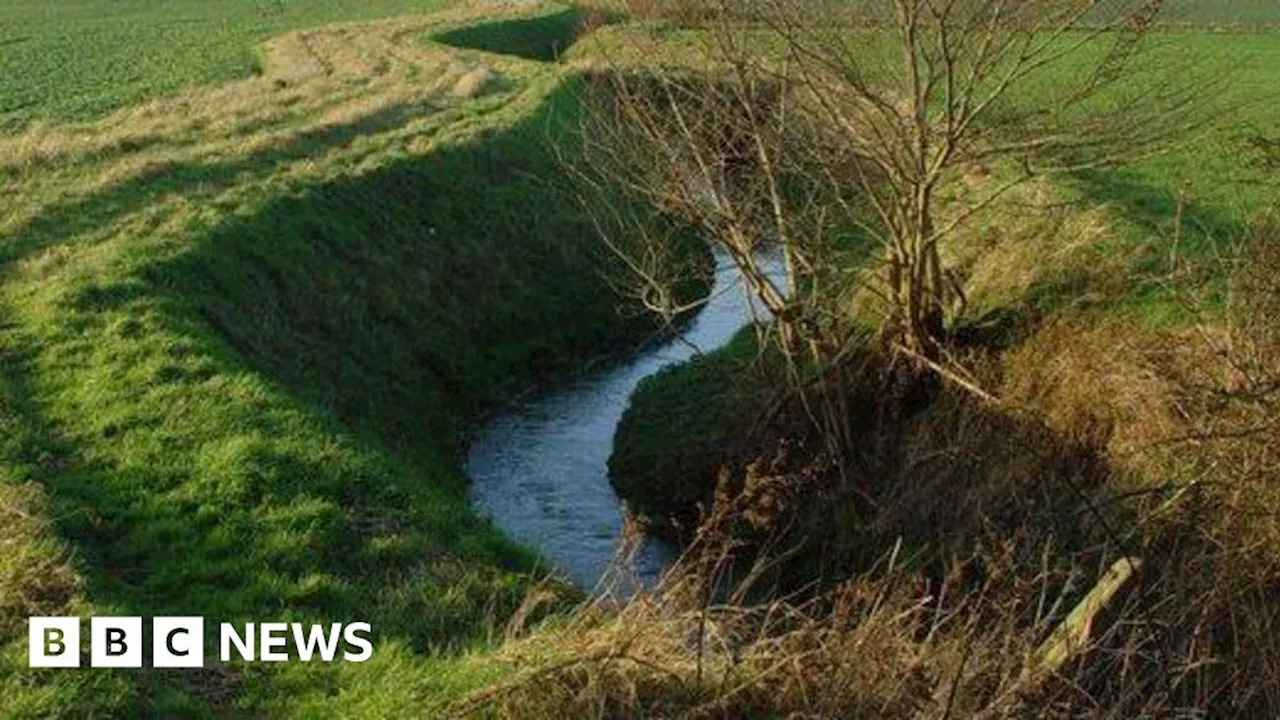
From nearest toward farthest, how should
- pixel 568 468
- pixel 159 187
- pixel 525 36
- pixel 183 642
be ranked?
pixel 183 642, pixel 568 468, pixel 159 187, pixel 525 36

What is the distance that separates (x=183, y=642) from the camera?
34.5ft

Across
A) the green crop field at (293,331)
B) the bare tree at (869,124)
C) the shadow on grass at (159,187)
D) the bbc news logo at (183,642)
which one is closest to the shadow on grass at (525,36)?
the green crop field at (293,331)

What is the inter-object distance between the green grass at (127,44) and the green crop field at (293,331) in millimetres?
355

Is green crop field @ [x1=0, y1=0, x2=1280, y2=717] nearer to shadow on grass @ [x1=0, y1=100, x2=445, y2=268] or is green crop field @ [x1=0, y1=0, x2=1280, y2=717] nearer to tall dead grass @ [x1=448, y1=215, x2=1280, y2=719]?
shadow on grass @ [x1=0, y1=100, x2=445, y2=268]

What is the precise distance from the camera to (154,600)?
36.7 ft

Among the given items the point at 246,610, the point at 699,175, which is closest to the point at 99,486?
the point at 246,610

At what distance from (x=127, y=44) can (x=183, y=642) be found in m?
40.0

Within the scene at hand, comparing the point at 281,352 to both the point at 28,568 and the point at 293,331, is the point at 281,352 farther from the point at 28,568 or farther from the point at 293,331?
the point at 28,568

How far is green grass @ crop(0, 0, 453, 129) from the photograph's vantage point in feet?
115

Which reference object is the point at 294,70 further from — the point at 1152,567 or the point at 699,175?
the point at 1152,567

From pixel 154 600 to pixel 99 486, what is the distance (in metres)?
2.12

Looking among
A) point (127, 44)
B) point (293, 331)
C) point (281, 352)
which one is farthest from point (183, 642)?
point (127, 44)

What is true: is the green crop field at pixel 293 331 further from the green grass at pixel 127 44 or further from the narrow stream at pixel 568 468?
the narrow stream at pixel 568 468

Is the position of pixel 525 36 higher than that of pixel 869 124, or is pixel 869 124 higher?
pixel 869 124
